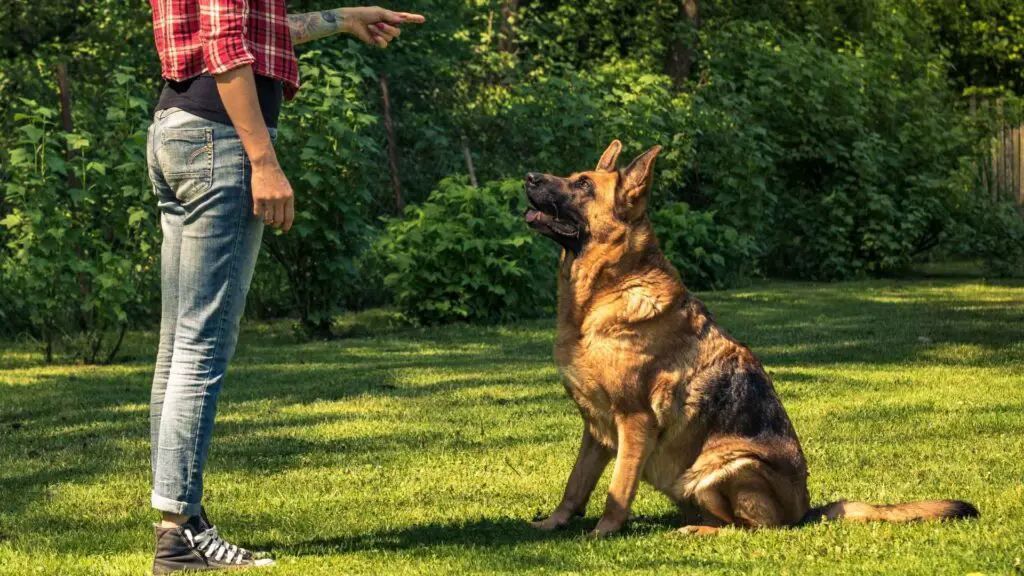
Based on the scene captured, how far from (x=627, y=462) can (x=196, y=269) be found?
6.17ft

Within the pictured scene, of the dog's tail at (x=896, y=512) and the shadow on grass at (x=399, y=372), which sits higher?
the dog's tail at (x=896, y=512)

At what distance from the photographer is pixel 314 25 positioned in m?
5.11

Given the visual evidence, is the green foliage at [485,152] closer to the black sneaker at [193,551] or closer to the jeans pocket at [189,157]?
the black sneaker at [193,551]

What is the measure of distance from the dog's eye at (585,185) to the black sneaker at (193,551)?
1962 millimetres

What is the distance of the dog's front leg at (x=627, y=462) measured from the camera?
17.3 feet

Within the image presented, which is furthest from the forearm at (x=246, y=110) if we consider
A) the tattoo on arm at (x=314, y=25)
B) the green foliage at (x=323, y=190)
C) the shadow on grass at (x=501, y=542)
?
the green foliage at (x=323, y=190)

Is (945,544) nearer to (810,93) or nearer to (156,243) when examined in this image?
(156,243)

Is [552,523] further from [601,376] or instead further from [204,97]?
[204,97]

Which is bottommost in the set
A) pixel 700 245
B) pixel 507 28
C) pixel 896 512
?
pixel 700 245

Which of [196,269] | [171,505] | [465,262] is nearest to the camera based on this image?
[196,269]

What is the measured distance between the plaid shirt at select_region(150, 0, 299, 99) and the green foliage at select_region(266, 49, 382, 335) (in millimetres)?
7866

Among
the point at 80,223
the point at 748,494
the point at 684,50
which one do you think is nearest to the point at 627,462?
the point at 748,494

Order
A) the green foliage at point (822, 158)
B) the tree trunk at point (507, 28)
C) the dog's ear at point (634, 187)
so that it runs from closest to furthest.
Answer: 1. the dog's ear at point (634, 187)
2. the green foliage at point (822, 158)
3. the tree trunk at point (507, 28)

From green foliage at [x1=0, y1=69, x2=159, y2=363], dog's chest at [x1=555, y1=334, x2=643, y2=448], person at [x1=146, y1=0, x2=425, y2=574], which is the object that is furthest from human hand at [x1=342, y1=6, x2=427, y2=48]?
green foliage at [x1=0, y1=69, x2=159, y2=363]
